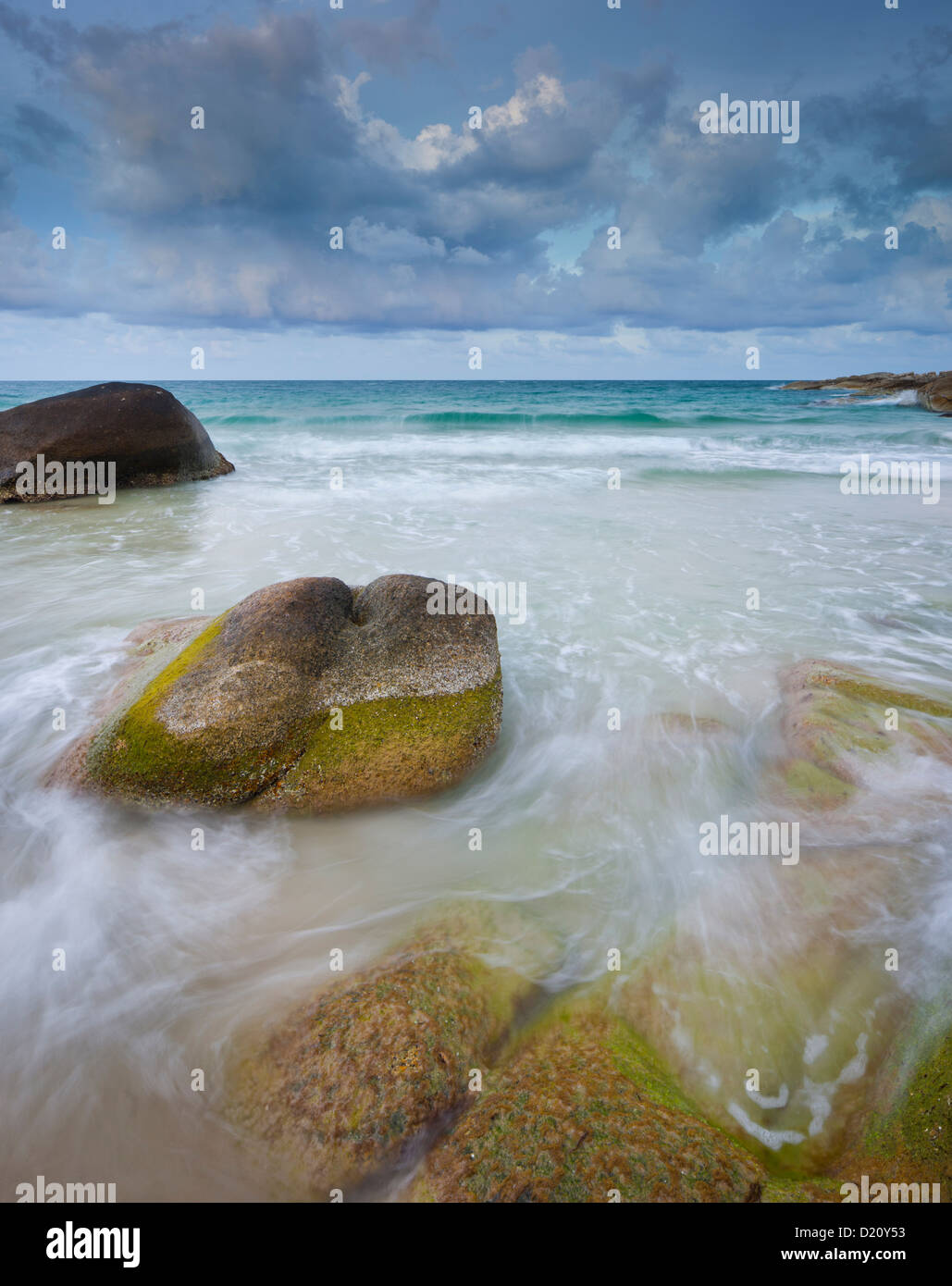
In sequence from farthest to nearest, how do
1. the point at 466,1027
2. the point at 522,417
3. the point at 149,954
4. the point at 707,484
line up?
1. the point at 522,417
2. the point at 707,484
3. the point at 149,954
4. the point at 466,1027

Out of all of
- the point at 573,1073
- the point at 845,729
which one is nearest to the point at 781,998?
the point at 573,1073

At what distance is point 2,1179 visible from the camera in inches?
86.0

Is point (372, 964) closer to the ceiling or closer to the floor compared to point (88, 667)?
closer to the floor

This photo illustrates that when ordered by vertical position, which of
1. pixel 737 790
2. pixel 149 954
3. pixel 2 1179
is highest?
pixel 737 790

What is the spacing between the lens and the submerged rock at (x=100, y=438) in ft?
39.3

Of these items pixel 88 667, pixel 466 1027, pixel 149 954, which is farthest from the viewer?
pixel 88 667

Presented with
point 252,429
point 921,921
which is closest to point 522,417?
point 252,429

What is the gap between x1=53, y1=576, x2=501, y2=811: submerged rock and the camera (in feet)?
12.4

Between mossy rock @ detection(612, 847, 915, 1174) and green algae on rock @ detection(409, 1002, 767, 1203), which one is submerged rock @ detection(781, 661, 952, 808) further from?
green algae on rock @ detection(409, 1002, 767, 1203)

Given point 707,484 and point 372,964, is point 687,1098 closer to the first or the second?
point 372,964

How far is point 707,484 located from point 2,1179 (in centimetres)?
1599

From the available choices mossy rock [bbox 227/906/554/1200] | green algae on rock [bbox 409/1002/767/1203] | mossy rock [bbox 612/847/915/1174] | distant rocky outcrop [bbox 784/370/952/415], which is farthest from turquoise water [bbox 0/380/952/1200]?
distant rocky outcrop [bbox 784/370/952/415]

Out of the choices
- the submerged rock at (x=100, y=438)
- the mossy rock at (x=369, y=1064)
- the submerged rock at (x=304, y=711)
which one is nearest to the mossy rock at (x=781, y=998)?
the mossy rock at (x=369, y=1064)

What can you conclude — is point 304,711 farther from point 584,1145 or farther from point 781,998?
point 781,998
